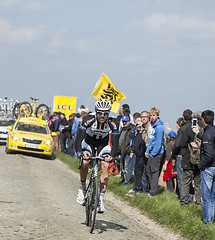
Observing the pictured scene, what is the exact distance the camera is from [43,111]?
31.8m

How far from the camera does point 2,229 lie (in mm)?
7309

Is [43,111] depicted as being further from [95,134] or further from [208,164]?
[208,164]

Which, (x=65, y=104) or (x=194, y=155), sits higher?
(x=65, y=104)

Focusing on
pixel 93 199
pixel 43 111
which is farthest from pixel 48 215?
pixel 43 111

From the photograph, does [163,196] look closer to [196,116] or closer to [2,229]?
[196,116]

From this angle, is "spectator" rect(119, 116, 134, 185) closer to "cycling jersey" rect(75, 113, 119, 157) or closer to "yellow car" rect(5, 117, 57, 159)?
"cycling jersey" rect(75, 113, 119, 157)

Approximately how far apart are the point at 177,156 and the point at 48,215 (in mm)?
3464

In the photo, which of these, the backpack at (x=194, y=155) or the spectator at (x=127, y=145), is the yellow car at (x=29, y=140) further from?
the backpack at (x=194, y=155)

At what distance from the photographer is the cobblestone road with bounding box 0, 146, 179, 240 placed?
7.37m

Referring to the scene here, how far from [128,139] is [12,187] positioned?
3518 millimetres

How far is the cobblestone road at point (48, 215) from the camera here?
7.37 metres

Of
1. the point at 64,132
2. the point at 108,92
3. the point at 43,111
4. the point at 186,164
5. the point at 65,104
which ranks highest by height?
the point at 108,92

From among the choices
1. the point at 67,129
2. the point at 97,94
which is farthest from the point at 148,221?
the point at 67,129

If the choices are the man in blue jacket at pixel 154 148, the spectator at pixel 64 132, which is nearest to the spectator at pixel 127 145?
the man in blue jacket at pixel 154 148
